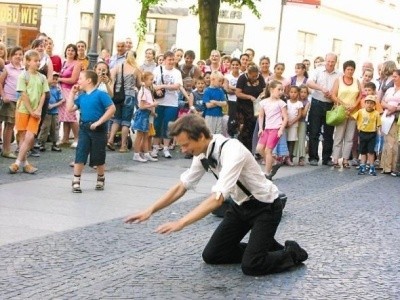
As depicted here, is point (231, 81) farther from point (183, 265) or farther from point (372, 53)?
point (372, 53)

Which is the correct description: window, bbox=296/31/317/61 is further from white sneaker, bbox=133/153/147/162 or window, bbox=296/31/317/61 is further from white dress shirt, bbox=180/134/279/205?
white dress shirt, bbox=180/134/279/205

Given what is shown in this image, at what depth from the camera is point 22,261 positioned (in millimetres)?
7375

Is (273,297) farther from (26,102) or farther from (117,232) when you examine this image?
(26,102)

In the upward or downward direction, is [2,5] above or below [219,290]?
above

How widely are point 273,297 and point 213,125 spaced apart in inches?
386

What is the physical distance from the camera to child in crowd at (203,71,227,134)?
16.3 m

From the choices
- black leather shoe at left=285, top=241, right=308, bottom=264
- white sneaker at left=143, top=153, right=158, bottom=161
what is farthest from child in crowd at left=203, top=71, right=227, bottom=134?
black leather shoe at left=285, top=241, right=308, bottom=264

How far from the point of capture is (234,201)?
25.5 ft

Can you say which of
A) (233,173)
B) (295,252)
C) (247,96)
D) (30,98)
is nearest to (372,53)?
(247,96)

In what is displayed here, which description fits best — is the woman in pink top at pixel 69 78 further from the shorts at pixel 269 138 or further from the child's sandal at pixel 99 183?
the child's sandal at pixel 99 183

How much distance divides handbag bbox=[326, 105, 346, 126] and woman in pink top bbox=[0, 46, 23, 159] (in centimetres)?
585

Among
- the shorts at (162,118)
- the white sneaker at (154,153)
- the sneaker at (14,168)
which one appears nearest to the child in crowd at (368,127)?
the shorts at (162,118)

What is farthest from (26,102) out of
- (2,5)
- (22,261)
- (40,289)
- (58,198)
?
(2,5)

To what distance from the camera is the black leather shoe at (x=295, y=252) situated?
310 inches
